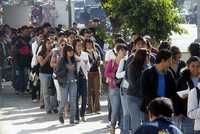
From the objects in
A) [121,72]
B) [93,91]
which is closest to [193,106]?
[121,72]

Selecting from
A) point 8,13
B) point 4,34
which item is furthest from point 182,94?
point 8,13

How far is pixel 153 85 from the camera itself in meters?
8.38

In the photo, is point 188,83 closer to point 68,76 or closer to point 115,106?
point 115,106

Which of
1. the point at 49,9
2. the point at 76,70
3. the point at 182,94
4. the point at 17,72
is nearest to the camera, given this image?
the point at 182,94

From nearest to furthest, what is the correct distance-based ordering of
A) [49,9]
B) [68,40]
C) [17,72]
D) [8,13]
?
[68,40] < [17,72] < [8,13] < [49,9]

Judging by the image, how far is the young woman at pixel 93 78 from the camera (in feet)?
44.0

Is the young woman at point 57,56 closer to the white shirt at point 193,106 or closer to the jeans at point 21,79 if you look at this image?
the jeans at point 21,79

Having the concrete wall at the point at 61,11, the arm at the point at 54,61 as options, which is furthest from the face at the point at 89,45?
the concrete wall at the point at 61,11

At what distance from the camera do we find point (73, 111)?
41.4 feet

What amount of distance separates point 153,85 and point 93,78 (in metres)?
5.33

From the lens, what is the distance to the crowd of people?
8141 millimetres

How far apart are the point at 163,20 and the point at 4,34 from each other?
5403 millimetres

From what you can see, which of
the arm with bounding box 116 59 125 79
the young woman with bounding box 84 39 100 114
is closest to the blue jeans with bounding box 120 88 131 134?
the arm with bounding box 116 59 125 79

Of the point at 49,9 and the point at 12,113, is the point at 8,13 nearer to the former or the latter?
the point at 49,9
